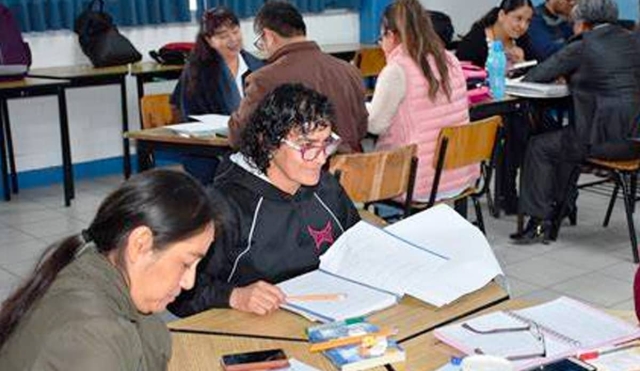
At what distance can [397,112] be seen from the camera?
384 centimetres

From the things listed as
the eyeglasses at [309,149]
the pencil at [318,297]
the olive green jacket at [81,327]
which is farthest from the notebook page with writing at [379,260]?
the olive green jacket at [81,327]

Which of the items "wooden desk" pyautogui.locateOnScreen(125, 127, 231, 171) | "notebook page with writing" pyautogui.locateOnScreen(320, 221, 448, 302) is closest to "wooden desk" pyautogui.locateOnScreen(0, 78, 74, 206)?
"wooden desk" pyautogui.locateOnScreen(125, 127, 231, 171)

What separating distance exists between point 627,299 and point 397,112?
129cm

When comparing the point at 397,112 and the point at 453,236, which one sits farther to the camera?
the point at 397,112

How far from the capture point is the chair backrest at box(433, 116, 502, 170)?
362cm

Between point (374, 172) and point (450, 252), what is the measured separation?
1196 mm

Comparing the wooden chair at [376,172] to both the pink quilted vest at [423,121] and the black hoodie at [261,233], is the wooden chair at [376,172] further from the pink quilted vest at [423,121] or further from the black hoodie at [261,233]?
the black hoodie at [261,233]

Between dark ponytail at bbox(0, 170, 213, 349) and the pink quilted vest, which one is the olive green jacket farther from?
the pink quilted vest

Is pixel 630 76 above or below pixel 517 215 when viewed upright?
above

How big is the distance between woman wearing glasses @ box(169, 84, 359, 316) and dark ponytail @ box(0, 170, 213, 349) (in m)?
0.73

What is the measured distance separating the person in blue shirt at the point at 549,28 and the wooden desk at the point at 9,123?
3073 millimetres

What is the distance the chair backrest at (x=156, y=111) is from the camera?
4582 millimetres

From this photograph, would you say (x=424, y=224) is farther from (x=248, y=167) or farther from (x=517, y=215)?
(x=517, y=215)

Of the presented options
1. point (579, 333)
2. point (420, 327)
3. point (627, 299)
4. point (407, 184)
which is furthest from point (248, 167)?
point (627, 299)
